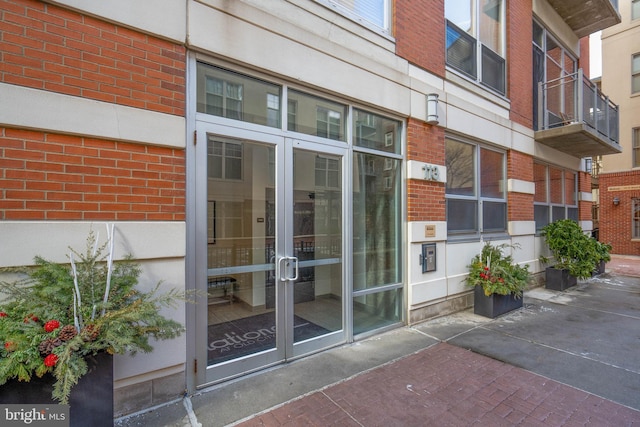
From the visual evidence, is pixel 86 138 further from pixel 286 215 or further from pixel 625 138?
pixel 625 138

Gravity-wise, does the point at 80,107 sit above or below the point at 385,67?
below

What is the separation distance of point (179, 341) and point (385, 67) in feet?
14.0

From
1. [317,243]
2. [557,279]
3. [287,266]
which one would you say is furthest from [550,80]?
[287,266]

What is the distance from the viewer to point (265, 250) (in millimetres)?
3553

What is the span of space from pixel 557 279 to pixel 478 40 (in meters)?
5.58

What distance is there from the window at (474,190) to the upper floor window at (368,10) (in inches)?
89.0

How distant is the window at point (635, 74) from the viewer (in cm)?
1401

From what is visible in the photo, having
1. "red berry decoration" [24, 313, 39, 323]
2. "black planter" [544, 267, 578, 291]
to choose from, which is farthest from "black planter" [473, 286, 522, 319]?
"red berry decoration" [24, 313, 39, 323]

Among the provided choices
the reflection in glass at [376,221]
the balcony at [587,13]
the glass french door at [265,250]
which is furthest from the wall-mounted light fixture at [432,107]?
the balcony at [587,13]

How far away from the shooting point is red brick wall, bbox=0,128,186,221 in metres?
2.26

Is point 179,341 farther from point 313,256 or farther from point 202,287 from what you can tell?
point 313,256

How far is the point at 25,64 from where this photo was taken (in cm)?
229

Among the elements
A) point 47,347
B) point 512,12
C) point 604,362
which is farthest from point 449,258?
point 512,12

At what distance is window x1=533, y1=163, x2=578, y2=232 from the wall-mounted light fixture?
452cm
